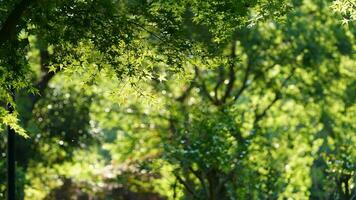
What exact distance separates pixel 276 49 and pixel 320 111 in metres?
3.20

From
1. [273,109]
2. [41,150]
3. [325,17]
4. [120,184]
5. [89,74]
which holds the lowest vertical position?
[89,74]

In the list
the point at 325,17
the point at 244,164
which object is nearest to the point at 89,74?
the point at 244,164

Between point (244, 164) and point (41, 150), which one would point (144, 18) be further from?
point (41, 150)

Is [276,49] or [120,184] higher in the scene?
[276,49]

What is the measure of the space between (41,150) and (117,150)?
3.85m

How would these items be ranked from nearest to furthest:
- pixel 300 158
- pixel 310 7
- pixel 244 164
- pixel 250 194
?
pixel 244 164
pixel 250 194
pixel 300 158
pixel 310 7

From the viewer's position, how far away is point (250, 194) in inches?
822

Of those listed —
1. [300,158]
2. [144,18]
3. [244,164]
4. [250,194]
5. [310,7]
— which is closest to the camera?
[144,18]

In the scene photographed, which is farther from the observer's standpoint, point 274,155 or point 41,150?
point 274,155

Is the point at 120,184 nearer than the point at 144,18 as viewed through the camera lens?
No

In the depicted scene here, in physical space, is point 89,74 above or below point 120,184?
below

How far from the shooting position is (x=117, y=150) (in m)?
24.7

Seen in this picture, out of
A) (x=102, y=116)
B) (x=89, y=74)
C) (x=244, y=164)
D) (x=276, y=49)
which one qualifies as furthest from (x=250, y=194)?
(x=89, y=74)

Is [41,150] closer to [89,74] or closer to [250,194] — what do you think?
[250,194]
